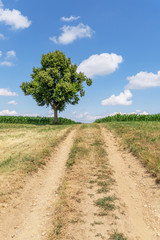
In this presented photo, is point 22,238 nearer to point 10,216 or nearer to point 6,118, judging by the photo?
point 10,216

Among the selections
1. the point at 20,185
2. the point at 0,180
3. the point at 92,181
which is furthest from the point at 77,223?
the point at 0,180

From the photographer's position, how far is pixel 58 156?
14328mm

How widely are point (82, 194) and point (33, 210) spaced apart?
7.40ft

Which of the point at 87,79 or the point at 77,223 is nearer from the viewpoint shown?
the point at 77,223

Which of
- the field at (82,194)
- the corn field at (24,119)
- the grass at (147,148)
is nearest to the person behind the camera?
the field at (82,194)

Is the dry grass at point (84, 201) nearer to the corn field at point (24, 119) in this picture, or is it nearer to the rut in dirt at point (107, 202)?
the rut in dirt at point (107, 202)

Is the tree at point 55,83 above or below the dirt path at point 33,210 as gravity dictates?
above

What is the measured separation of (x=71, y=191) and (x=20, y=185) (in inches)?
108

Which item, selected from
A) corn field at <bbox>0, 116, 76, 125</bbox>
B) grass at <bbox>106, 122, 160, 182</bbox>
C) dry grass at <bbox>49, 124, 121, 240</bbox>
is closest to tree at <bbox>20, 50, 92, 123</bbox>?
corn field at <bbox>0, 116, 76, 125</bbox>

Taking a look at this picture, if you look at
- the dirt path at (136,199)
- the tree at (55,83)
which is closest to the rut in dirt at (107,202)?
the dirt path at (136,199)

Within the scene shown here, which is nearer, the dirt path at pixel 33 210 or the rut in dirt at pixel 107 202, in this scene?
the rut in dirt at pixel 107 202

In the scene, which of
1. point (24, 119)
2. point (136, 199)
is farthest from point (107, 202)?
point (24, 119)

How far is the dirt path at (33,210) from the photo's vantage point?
6.26 meters

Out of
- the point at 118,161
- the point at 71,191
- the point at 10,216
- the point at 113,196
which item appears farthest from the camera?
the point at 118,161
